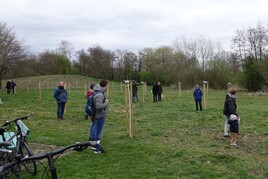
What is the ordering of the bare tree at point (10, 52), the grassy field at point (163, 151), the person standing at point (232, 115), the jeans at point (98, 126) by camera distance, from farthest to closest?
the bare tree at point (10, 52) → the person standing at point (232, 115) → the jeans at point (98, 126) → the grassy field at point (163, 151)

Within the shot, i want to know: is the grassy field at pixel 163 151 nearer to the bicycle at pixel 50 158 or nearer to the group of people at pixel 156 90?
the bicycle at pixel 50 158

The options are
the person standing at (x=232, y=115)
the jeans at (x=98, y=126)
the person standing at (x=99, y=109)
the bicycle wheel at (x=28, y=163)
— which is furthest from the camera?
the person standing at (x=232, y=115)

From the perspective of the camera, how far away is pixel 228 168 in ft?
22.9

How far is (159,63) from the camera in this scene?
70.9 metres

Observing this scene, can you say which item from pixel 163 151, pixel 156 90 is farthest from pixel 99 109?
pixel 156 90

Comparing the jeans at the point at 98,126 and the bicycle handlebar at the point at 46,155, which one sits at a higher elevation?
the bicycle handlebar at the point at 46,155

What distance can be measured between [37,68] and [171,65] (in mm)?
31460

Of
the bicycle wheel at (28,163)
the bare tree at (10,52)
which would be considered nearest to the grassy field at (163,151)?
the bicycle wheel at (28,163)

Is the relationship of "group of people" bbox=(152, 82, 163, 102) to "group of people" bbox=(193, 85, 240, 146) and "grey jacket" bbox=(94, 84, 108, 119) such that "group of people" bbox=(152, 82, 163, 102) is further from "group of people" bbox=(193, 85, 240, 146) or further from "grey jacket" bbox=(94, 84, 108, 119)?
"grey jacket" bbox=(94, 84, 108, 119)

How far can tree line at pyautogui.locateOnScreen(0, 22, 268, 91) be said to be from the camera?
4212cm

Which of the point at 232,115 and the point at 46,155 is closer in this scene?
the point at 46,155

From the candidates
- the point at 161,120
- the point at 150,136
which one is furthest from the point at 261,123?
the point at 150,136

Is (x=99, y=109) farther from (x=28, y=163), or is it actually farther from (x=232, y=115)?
(x=232, y=115)

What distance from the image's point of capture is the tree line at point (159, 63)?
4212 centimetres
